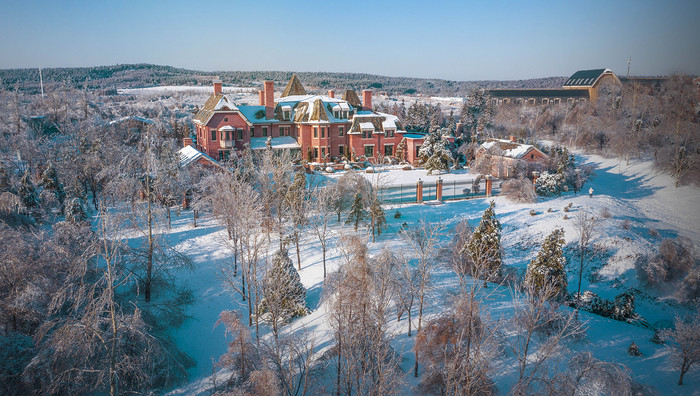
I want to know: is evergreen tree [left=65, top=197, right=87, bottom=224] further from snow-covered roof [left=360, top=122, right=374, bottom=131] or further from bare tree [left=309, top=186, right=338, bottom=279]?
snow-covered roof [left=360, top=122, right=374, bottom=131]

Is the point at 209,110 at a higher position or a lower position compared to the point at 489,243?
higher

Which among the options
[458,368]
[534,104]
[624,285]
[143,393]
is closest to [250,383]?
[143,393]

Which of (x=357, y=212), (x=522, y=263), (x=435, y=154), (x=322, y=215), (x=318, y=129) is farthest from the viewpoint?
(x=318, y=129)

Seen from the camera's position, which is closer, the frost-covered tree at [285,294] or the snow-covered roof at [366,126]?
the frost-covered tree at [285,294]

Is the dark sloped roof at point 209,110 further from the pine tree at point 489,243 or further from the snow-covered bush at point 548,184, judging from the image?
the snow-covered bush at point 548,184

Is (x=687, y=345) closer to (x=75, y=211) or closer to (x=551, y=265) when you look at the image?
(x=551, y=265)

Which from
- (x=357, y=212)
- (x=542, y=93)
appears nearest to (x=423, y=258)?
(x=357, y=212)

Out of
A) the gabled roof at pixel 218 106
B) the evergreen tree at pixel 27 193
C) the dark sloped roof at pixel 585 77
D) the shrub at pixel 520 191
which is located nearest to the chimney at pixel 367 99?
the gabled roof at pixel 218 106
